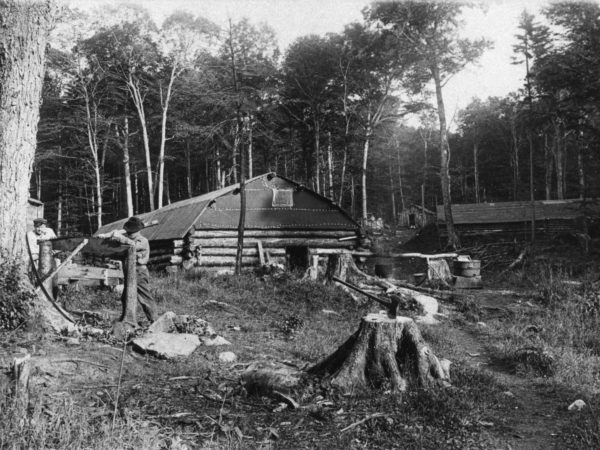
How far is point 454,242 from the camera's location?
24.0 metres

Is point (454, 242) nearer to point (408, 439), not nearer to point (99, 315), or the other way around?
point (99, 315)

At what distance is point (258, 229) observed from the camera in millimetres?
20984

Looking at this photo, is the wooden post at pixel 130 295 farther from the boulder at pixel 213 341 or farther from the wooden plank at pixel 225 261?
the wooden plank at pixel 225 261

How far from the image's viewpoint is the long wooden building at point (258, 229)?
20250 mm

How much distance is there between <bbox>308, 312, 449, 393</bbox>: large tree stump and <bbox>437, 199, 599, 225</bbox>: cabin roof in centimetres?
3080

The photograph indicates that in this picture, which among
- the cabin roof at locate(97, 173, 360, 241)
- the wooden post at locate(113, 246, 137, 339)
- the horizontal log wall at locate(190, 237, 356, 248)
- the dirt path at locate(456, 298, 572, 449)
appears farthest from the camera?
the cabin roof at locate(97, 173, 360, 241)

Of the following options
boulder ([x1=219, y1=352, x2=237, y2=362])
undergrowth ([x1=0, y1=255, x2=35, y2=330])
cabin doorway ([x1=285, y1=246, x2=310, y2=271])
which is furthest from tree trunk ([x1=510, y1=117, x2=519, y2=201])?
undergrowth ([x1=0, y1=255, x2=35, y2=330])

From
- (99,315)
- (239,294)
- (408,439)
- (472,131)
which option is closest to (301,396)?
(408,439)

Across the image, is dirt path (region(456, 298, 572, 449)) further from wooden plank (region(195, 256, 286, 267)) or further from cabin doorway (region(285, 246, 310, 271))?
cabin doorway (region(285, 246, 310, 271))

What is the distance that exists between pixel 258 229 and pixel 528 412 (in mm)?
16471

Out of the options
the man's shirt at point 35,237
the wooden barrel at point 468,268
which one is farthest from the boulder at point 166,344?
the wooden barrel at point 468,268

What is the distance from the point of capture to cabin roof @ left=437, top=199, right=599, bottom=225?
3338 cm

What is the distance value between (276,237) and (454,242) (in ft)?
30.1

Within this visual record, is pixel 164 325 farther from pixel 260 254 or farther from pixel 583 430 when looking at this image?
pixel 260 254
